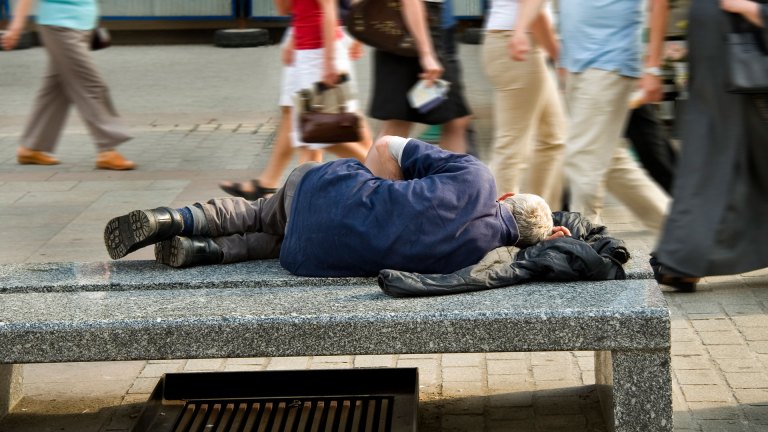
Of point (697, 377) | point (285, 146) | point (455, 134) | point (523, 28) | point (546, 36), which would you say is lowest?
point (697, 377)

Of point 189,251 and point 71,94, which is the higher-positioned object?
point 189,251

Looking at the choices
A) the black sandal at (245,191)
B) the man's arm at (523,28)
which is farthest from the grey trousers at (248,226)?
the black sandal at (245,191)

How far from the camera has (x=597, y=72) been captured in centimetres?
572

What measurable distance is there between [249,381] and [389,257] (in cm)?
70

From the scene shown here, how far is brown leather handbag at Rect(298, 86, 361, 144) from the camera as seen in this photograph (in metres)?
6.71

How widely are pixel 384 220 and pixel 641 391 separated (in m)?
0.95

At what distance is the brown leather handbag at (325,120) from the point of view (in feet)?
22.0

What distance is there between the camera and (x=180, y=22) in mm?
17688

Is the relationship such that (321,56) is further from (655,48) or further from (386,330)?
(386,330)

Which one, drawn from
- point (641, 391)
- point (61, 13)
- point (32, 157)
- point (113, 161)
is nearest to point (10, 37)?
point (61, 13)

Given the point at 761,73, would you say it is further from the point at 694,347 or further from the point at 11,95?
the point at 11,95

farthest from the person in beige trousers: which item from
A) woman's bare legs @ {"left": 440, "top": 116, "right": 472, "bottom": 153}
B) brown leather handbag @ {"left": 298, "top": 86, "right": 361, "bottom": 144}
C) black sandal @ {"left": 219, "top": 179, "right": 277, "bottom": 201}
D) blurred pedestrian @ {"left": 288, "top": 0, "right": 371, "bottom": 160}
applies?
woman's bare legs @ {"left": 440, "top": 116, "right": 472, "bottom": 153}

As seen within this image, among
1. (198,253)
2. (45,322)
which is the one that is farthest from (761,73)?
(45,322)

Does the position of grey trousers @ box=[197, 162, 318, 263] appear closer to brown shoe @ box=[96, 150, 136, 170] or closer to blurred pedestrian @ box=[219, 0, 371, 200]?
blurred pedestrian @ box=[219, 0, 371, 200]
